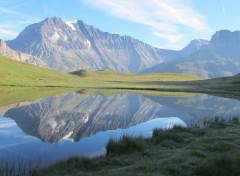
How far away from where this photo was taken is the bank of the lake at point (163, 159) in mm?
18344

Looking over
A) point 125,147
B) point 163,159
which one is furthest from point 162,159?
point 125,147

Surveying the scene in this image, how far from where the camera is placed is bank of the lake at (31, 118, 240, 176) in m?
18.3

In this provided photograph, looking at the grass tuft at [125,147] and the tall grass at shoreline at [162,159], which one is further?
the grass tuft at [125,147]

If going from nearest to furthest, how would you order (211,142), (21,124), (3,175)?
(3,175) < (211,142) < (21,124)

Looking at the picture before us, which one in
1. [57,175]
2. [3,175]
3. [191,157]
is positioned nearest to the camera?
[57,175]

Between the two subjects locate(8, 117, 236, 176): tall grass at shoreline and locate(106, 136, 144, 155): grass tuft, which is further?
locate(106, 136, 144, 155): grass tuft

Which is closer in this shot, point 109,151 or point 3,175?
point 3,175

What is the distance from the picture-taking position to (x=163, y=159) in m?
21.6

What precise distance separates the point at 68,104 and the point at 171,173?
59.7 metres

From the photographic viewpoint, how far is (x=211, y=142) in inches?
1069

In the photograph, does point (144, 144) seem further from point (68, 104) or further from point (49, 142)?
point (68, 104)

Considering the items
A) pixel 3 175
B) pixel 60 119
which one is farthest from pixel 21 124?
pixel 3 175

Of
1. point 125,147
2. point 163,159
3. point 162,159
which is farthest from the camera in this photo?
point 125,147

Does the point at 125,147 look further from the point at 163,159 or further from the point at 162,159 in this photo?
the point at 163,159
